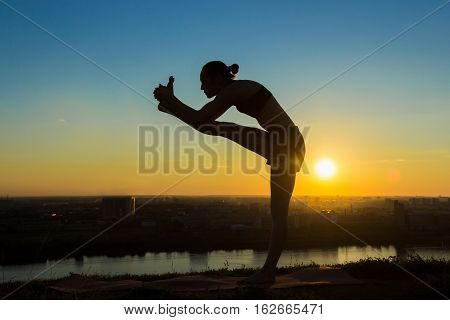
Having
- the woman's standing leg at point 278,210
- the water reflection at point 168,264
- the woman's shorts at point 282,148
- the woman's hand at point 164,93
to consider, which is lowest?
the water reflection at point 168,264

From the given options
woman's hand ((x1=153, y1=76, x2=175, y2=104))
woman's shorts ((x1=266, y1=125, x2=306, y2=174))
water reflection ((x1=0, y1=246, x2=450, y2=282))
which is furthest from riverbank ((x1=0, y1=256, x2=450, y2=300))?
water reflection ((x1=0, y1=246, x2=450, y2=282))

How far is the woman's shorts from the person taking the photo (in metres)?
6.09

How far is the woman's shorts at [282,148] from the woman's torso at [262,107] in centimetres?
8

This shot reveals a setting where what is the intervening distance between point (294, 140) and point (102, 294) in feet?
9.49

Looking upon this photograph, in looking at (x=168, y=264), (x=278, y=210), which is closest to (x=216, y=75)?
(x=278, y=210)

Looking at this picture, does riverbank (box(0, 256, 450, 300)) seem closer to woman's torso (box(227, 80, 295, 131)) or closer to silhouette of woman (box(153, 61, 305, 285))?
silhouette of woman (box(153, 61, 305, 285))

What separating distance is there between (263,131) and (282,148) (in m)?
0.32

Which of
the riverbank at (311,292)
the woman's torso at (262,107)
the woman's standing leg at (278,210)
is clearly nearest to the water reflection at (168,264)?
the woman's standing leg at (278,210)

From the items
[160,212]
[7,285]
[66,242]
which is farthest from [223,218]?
[7,285]

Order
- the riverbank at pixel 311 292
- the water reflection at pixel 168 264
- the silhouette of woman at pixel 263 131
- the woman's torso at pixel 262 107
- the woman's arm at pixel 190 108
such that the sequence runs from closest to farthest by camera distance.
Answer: the riverbank at pixel 311 292, the woman's arm at pixel 190 108, the silhouette of woman at pixel 263 131, the woman's torso at pixel 262 107, the water reflection at pixel 168 264

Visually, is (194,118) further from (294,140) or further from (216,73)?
(294,140)

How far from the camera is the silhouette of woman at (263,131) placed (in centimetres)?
591

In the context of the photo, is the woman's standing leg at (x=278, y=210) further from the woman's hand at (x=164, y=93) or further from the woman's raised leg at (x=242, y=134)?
the woman's hand at (x=164, y=93)

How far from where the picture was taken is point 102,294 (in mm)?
5379
